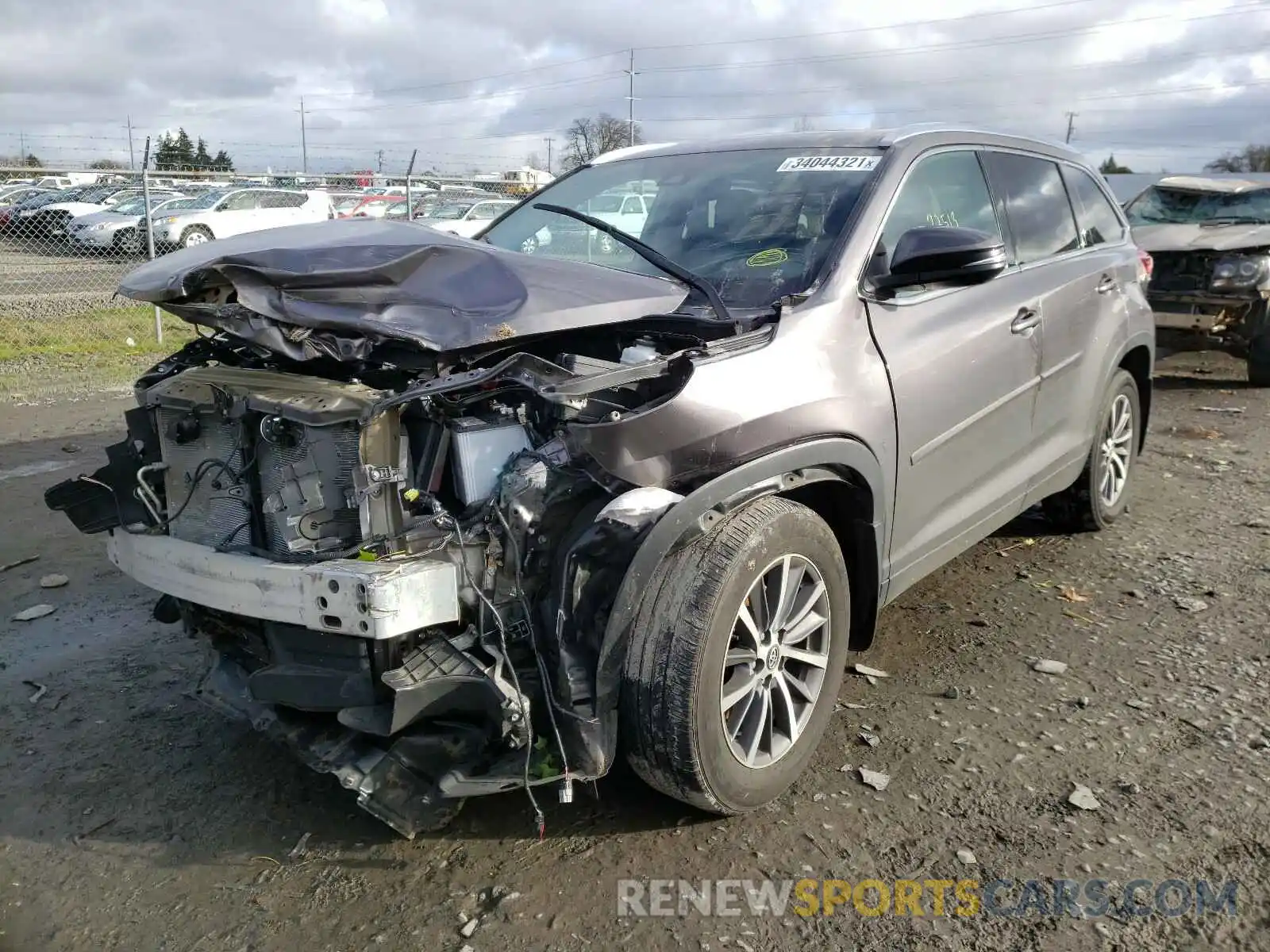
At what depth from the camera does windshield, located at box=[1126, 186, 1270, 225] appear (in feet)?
33.0

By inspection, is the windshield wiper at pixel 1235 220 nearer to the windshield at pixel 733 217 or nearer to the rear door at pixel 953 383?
the rear door at pixel 953 383

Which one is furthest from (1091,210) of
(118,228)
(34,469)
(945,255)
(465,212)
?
(118,228)

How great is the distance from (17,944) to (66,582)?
261cm

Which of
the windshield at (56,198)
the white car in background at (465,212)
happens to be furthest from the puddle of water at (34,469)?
the windshield at (56,198)

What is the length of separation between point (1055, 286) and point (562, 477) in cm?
267

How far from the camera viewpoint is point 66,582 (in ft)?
15.7

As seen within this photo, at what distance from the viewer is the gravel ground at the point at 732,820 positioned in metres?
2.53

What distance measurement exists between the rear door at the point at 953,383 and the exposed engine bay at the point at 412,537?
0.81m

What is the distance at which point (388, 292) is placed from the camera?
2879mm

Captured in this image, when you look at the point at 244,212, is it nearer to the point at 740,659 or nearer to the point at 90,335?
the point at 90,335

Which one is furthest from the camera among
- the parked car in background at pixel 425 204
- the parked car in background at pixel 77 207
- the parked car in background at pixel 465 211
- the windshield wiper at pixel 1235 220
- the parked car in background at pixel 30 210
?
the parked car in background at pixel 425 204

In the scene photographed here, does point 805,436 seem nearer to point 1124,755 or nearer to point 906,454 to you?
point 906,454

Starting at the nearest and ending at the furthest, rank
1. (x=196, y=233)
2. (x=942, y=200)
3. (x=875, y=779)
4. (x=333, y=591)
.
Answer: (x=333, y=591) < (x=875, y=779) < (x=942, y=200) < (x=196, y=233)

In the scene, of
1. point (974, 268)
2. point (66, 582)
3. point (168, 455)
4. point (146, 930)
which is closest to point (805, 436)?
point (974, 268)
